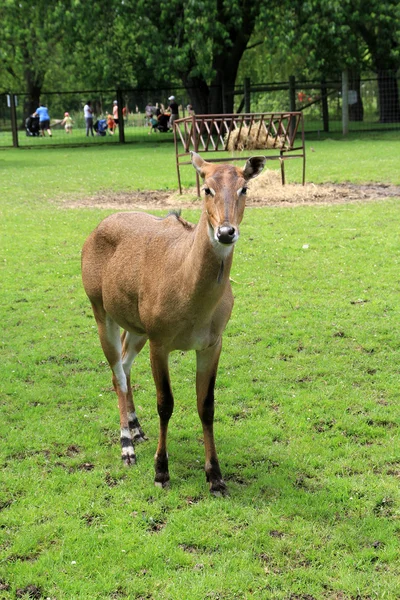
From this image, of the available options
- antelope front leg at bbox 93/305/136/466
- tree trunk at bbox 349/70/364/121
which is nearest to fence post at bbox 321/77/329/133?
tree trunk at bbox 349/70/364/121

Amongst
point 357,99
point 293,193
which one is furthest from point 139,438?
point 357,99

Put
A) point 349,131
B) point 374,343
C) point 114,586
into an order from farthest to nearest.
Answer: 1. point 349,131
2. point 374,343
3. point 114,586

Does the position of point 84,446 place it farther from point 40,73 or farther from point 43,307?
point 40,73

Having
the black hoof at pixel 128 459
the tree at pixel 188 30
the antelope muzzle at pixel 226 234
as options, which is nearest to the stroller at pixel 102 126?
the tree at pixel 188 30

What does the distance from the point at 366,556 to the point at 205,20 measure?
82.9 feet

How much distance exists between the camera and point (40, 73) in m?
53.9

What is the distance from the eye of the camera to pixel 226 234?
164 inches

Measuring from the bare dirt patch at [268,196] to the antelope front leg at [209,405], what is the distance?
10430 mm

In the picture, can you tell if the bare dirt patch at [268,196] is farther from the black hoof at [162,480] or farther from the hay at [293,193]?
the black hoof at [162,480]

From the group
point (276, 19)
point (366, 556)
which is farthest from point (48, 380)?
point (276, 19)

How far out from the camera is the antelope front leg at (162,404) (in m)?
5.08

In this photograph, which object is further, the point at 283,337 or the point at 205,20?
the point at 205,20

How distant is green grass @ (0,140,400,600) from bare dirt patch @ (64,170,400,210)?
5064 millimetres

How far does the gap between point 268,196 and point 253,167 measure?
12.5 m
